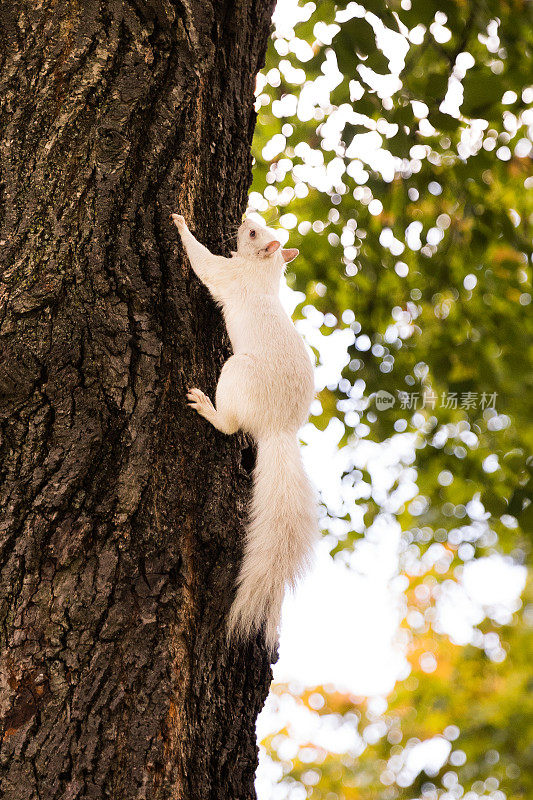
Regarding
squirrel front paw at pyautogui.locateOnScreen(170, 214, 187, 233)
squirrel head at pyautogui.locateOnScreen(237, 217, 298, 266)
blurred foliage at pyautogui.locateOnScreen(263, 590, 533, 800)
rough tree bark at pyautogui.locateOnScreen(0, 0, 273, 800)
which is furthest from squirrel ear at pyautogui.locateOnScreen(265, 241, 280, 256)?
blurred foliage at pyautogui.locateOnScreen(263, 590, 533, 800)

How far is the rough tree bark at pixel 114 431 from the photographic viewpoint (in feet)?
4.34

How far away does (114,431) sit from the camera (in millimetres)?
1485

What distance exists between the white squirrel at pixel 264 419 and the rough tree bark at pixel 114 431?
A: 0.04 m

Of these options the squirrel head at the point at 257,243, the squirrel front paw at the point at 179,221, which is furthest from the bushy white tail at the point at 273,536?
the squirrel head at the point at 257,243

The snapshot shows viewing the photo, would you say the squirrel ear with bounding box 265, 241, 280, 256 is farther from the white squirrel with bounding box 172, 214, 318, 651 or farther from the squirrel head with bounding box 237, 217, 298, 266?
the white squirrel with bounding box 172, 214, 318, 651

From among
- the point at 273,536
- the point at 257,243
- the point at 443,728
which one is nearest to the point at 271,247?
the point at 257,243

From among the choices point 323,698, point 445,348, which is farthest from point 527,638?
point 445,348

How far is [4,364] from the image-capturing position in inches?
56.4

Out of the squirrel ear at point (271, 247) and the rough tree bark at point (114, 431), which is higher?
the squirrel ear at point (271, 247)

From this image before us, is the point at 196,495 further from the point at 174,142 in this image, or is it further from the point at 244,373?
the point at 174,142

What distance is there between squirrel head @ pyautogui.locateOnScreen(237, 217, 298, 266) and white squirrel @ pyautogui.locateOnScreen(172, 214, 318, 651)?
211 mm

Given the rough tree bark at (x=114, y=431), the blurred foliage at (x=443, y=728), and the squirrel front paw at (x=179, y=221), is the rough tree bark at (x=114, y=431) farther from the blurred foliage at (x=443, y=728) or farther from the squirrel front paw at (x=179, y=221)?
the blurred foliage at (x=443, y=728)

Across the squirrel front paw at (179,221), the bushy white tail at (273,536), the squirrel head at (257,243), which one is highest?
the squirrel head at (257,243)

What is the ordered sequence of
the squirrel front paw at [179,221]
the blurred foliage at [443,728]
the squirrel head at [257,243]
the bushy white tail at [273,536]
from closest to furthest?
1. the bushy white tail at [273,536]
2. the squirrel front paw at [179,221]
3. the squirrel head at [257,243]
4. the blurred foliage at [443,728]
